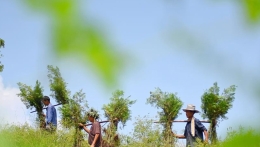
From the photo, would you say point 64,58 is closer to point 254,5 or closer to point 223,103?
point 254,5

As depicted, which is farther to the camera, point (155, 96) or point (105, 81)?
point (155, 96)

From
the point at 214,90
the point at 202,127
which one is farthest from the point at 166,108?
the point at 202,127

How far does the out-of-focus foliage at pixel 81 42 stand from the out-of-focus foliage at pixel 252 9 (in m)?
0.10

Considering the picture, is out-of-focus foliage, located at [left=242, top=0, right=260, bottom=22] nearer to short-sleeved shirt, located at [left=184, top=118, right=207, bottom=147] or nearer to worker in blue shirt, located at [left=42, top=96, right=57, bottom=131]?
short-sleeved shirt, located at [left=184, top=118, right=207, bottom=147]

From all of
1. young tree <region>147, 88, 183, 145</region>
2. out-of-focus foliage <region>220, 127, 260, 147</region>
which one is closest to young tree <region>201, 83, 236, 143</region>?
young tree <region>147, 88, 183, 145</region>

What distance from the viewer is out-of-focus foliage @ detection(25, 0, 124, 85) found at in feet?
1.10

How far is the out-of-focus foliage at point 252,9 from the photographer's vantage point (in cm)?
38

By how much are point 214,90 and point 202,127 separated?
5127mm

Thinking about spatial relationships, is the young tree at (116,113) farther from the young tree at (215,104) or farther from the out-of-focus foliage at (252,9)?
the out-of-focus foliage at (252,9)

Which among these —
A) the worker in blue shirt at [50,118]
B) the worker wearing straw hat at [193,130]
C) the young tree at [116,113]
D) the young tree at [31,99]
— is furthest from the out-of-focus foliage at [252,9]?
the young tree at [31,99]

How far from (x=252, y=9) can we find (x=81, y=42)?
13cm

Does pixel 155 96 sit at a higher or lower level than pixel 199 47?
higher

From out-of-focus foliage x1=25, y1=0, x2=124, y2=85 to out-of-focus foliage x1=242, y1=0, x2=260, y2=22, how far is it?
10cm

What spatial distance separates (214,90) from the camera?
35.4 ft
